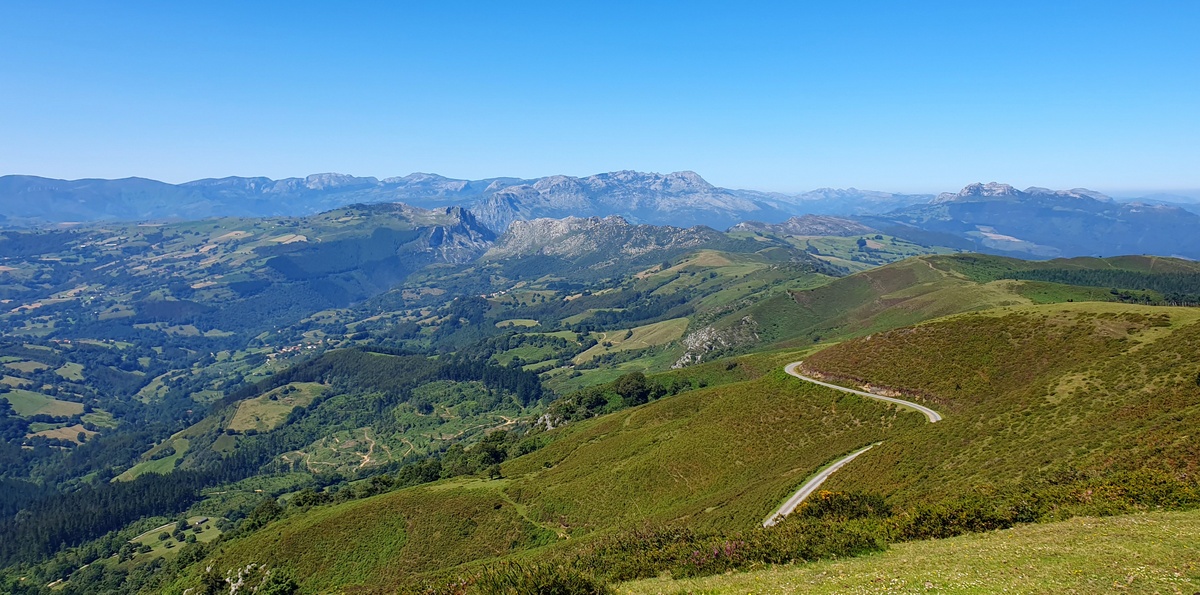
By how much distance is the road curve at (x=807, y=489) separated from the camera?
66.9 meters

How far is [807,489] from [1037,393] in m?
32.5

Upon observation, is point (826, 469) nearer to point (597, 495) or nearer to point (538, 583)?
point (597, 495)

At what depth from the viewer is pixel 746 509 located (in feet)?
240

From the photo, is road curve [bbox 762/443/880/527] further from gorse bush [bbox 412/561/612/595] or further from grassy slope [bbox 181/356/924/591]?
gorse bush [bbox 412/561/612/595]

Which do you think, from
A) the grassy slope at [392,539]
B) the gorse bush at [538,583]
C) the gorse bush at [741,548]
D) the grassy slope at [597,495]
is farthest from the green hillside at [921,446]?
the gorse bush at [538,583]

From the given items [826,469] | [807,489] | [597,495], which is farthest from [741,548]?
[597,495]

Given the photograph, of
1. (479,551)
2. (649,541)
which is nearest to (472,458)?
(479,551)

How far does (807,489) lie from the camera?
73.1 metres

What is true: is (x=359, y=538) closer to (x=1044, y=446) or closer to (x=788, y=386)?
(x=788, y=386)

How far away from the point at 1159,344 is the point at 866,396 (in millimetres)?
37115

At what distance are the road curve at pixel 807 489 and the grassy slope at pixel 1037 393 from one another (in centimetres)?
265

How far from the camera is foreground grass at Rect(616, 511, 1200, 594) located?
30.0 meters

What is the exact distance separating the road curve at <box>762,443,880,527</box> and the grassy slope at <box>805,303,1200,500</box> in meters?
2.65

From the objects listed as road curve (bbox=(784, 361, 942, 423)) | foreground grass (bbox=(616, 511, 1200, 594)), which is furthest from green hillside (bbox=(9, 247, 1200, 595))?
foreground grass (bbox=(616, 511, 1200, 594))
